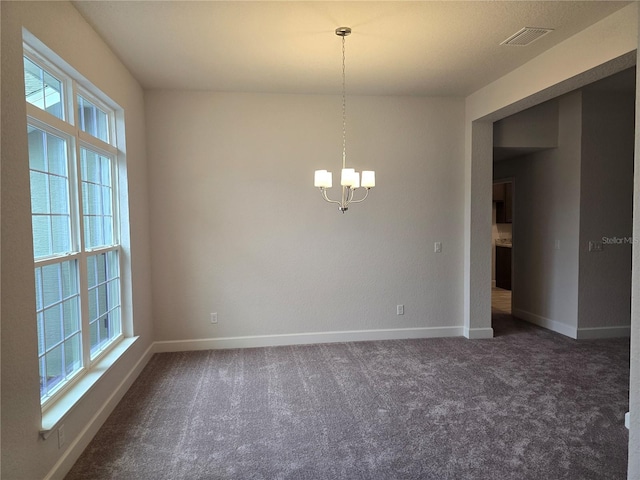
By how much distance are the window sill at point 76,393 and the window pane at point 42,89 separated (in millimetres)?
1740

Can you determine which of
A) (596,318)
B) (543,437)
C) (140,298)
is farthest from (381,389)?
(596,318)

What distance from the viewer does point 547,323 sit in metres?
5.35

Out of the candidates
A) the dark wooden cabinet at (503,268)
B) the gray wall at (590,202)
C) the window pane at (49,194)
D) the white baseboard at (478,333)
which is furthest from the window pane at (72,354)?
the dark wooden cabinet at (503,268)

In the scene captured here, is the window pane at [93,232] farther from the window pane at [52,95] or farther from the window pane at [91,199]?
the window pane at [52,95]

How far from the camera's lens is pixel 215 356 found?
437 cm

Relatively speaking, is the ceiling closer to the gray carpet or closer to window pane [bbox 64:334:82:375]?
window pane [bbox 64:334:82:375]

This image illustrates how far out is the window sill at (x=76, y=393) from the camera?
218cm

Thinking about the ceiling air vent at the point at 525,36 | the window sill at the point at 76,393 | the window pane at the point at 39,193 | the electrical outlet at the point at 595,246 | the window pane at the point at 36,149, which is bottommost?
the window sill at the point at 76,393

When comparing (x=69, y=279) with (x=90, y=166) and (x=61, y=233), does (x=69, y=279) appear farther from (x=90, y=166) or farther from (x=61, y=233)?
(x=90, y=166)

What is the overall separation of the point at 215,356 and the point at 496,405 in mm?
2794

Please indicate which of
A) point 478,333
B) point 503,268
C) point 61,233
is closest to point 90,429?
point 61,233

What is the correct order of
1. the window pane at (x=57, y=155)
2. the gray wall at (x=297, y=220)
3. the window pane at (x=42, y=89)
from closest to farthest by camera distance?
the window pane at (x=42, y=89), the window pane at (x=57, y=155), the gray wall at (x=297, y=220)

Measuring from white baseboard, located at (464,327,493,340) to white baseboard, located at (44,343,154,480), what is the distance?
3725 mm

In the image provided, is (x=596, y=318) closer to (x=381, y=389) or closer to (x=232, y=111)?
(x=381, y=389)
